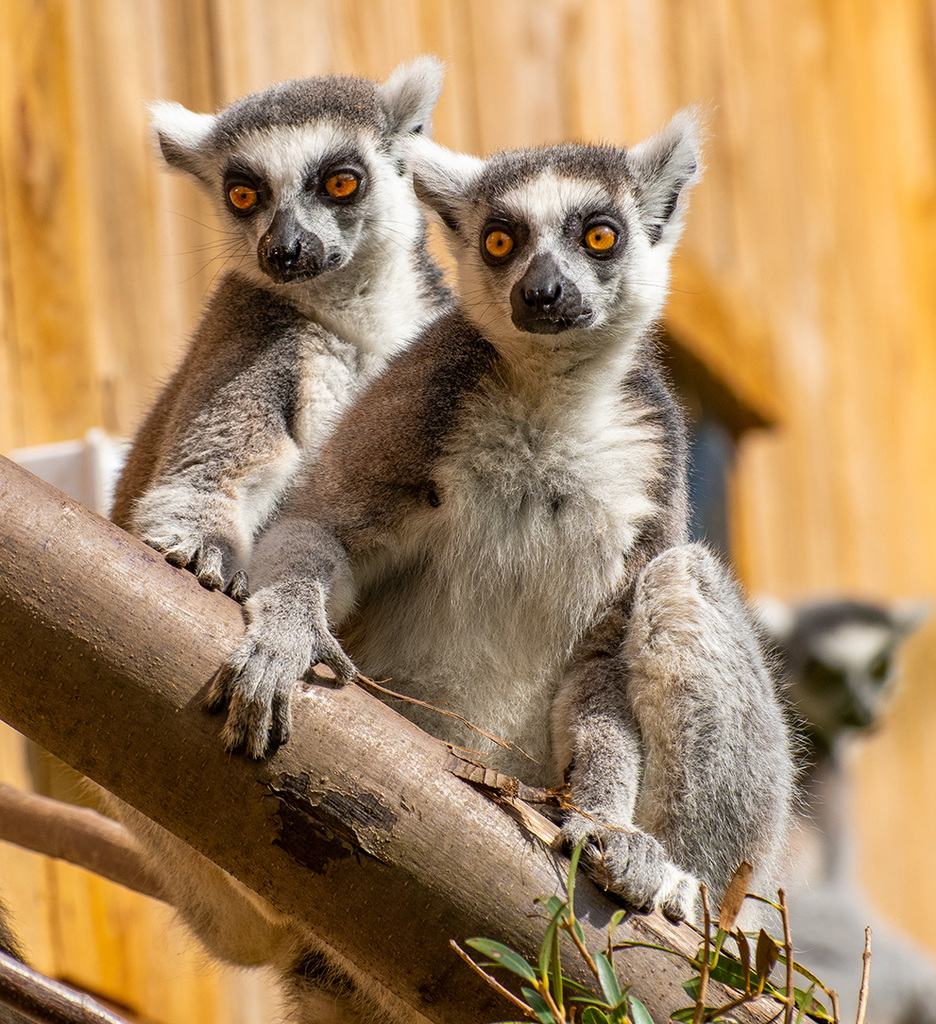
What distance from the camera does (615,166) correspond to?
8.41ft

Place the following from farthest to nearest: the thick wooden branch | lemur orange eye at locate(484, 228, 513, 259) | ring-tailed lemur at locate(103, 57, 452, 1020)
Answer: lemur orange eye at locate(484, 228, 513, 259) < ring-tailed lemur at locate(103, 57, 452, 1020) < the thick wooden branch

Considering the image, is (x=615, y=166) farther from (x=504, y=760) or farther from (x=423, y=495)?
(x=504, y=760)

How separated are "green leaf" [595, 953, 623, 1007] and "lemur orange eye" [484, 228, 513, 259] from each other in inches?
55.7

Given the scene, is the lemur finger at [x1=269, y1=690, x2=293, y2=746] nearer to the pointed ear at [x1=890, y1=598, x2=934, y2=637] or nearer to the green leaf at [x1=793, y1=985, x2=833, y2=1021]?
the green leaf at [x1=793, y1=985, x2=833, y2=1021]

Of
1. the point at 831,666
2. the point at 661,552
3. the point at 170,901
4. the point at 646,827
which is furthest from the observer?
the point at 831,666

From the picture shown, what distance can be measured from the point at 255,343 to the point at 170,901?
46.6 inches

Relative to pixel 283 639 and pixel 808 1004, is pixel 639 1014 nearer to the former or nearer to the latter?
pixel 808 1004

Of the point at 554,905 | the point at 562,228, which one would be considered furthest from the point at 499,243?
the point at 554,905

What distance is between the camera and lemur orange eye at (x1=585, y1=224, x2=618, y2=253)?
2449mm

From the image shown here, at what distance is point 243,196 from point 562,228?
0.85 metres

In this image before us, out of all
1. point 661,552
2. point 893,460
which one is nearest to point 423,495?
point 661,552

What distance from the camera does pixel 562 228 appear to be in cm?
243

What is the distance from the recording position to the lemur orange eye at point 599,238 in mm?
2449

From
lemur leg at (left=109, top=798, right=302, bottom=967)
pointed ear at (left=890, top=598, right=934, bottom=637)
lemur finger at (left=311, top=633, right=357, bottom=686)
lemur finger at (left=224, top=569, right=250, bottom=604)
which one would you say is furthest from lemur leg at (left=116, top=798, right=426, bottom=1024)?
pointed ear at (left=890, top=598, right=934, bottom=637)
